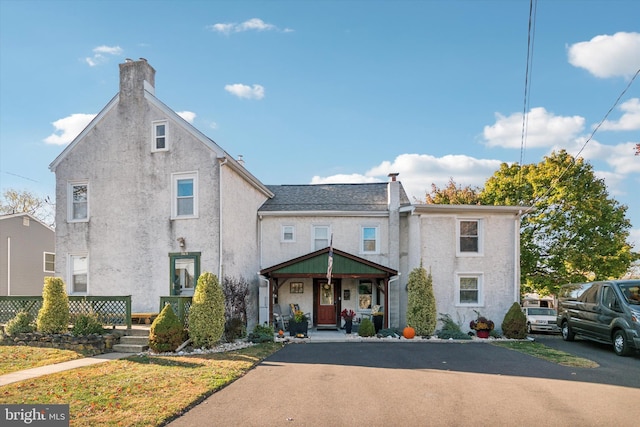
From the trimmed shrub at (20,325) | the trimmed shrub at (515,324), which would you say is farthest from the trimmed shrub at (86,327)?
the trimmed shrub at (515,324)

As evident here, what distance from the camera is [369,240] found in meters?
19.8

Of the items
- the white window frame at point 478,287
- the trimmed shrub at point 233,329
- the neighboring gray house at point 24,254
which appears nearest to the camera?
the trimmed shrub at point 233,329

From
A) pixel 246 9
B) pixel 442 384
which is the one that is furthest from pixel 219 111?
pixel 442 384

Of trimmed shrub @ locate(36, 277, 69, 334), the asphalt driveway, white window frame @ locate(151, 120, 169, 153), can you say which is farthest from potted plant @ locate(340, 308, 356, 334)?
trimmed shrub @ locate(36, 277, 69, 334)

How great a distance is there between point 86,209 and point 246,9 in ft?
32.9

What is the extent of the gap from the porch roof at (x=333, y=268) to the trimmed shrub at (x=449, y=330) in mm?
2887

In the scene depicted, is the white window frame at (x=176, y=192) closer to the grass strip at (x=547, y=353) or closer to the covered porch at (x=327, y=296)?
the covered porch at (x=327, y=296)

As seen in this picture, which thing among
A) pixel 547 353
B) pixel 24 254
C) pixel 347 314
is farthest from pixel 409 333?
pixel 24 254

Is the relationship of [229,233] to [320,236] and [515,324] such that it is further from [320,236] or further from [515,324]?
[515,324]

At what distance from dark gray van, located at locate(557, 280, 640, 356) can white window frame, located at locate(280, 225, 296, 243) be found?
38.5ft

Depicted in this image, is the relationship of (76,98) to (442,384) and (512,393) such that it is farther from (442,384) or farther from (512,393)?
(512,393)

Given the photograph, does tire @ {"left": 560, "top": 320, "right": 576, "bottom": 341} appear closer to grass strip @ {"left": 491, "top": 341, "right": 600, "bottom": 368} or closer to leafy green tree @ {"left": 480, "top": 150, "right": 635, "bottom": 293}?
grass strip @ {"left": 491, "top": 341, "right": 600, "bottom": 368}

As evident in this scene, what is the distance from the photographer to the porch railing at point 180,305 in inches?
538

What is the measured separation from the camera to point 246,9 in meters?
13.7
